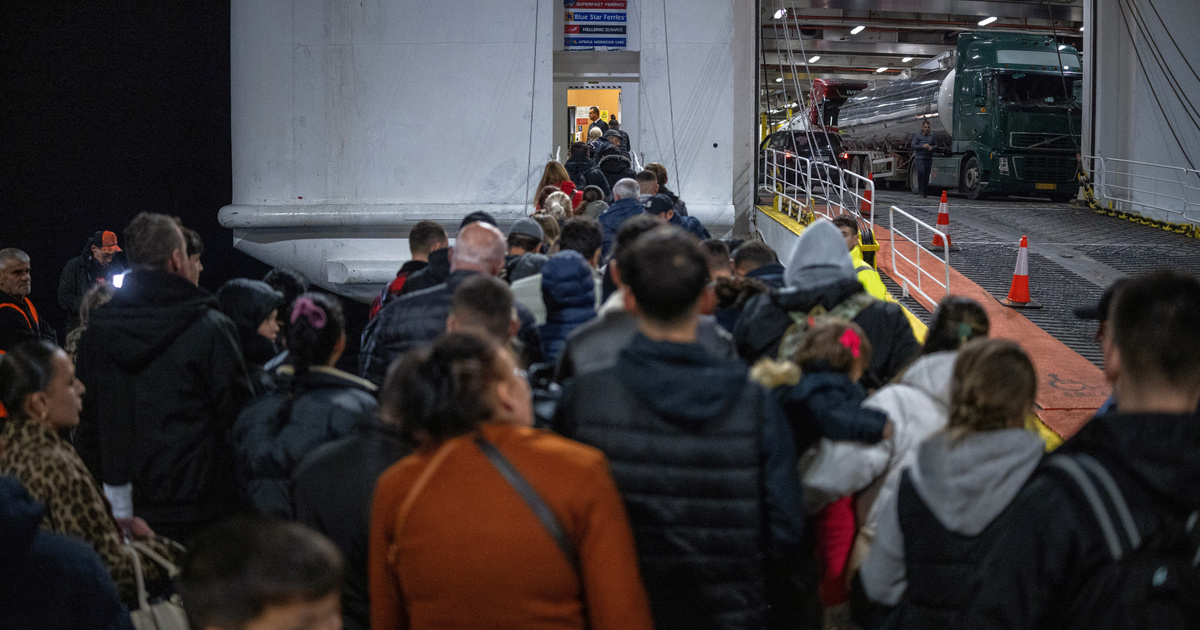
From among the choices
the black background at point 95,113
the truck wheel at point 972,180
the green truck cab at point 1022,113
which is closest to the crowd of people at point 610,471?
the black background at point 95,113

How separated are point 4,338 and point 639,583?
19.5 ft

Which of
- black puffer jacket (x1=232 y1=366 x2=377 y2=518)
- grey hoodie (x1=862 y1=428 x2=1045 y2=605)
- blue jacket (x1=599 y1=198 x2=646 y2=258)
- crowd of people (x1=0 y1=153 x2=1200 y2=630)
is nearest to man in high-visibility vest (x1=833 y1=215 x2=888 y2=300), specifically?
blue jacket (x1=599 y1=198 x2=646 y2=258)

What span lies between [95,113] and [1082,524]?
39.3 ft

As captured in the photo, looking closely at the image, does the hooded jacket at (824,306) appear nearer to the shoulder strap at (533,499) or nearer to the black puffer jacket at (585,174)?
the shoulder strap at (533,499)

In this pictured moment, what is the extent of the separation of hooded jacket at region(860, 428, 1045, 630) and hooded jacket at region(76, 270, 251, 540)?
8.80 feet

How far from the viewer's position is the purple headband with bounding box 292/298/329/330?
119 inches

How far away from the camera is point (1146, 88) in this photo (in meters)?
14.6

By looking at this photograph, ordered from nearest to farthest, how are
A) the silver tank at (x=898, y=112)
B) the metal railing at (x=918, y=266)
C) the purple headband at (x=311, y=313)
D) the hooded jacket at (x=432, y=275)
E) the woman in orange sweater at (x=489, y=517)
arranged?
the woman in orange sweater at (x=489, y=517) → the purple headband at (x=311, y=313) → the hooded jacket at (x=432, y=275) → the metal railing at (x=918, y=266) → the silver tank at (x=898, y=112)

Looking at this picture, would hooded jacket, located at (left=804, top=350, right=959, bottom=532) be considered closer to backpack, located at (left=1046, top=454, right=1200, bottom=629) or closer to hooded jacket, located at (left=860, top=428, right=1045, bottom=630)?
hooded jacket, located at (left=860, top=428, right=1045, bottom=630)

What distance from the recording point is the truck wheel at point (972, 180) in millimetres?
18656

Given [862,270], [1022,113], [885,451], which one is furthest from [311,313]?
[1022,113]

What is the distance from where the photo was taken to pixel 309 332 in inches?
118

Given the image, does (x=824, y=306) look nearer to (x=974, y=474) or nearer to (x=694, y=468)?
(x=974, y=474)

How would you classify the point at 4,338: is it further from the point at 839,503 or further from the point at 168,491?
the point at 839,503
